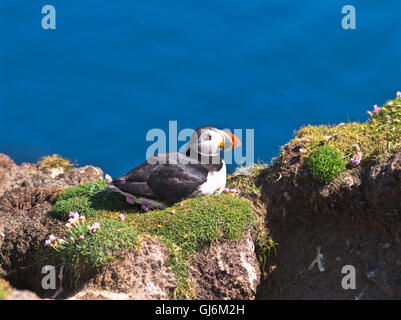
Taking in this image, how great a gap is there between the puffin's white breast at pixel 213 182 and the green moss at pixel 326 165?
5.29 feet

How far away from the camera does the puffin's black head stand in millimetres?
8281

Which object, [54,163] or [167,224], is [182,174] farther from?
[54,163]

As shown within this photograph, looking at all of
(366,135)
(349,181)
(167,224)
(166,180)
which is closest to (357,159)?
(349,181)

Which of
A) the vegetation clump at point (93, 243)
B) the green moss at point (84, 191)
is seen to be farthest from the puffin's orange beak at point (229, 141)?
the green moss at point (84, 191)

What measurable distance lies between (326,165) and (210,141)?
82.7 inches

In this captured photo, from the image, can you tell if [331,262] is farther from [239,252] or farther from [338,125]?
[338,125]

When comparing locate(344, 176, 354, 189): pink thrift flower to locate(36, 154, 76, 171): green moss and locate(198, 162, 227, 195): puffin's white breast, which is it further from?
locate(36, 154, 76, 171): green moss

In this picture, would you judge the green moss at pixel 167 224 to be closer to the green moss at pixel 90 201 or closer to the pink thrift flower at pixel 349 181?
the green moss at pixel 90 201

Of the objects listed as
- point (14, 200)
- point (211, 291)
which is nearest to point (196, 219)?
point (211, 291)

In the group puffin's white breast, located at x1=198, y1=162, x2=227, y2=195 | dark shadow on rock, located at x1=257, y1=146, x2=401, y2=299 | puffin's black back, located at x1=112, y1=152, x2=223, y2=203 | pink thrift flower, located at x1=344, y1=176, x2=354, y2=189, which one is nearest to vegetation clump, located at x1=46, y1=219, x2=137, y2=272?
puffin's black back, located at x1=112, y1=152, x2=223, y2=203

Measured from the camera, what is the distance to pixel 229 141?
8.42m

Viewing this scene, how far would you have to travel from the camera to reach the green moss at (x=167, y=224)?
7078 millimetres

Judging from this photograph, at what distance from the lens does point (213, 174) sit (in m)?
8.31

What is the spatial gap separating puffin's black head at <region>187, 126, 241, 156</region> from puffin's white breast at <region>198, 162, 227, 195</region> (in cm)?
32
